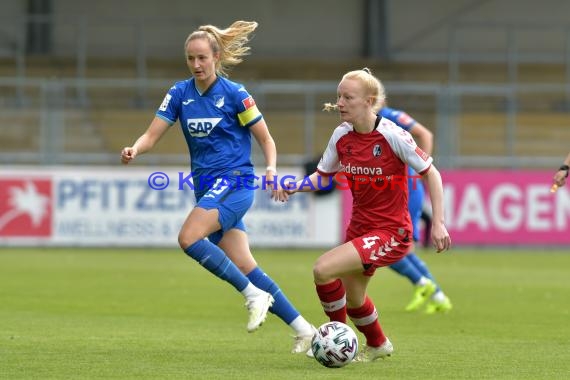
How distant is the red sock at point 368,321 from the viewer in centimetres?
875

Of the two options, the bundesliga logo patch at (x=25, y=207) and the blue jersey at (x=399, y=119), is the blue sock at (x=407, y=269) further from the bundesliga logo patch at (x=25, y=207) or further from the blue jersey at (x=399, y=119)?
the bundesliga logo patch at (x=25, y=207)

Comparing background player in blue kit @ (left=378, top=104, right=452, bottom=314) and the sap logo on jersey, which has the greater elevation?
the sap logo on jersey

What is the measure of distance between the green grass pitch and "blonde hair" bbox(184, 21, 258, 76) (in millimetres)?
2148

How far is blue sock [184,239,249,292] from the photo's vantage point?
359 inches

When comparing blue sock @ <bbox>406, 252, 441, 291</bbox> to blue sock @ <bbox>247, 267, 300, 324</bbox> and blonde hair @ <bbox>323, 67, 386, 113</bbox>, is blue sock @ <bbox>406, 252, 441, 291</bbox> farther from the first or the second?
blonde hair @ <bbox>323, 67, 386, 113</bbox>

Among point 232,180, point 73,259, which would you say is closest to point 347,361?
point 232,180

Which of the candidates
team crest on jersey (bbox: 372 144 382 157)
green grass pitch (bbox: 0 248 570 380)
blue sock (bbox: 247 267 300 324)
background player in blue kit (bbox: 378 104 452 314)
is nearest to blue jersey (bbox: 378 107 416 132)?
background player in blue kit (bbox: 378 104 452 314)

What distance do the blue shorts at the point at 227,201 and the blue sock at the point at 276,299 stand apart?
390 mm

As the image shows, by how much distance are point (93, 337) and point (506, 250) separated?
1537 cm

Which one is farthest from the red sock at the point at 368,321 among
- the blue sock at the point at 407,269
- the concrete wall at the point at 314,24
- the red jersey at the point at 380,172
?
the concrete wall at the point at 314,24

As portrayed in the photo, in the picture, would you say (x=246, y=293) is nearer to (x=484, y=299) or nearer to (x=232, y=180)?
(x=232, y=180)

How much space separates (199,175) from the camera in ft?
31.3

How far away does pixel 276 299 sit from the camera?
9359 mm

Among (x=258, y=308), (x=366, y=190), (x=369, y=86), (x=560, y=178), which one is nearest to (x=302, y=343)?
(x=258, y=308)
